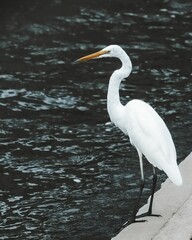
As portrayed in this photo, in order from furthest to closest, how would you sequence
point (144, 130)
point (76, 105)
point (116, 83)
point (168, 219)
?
point (76, 105) < point (116, 83) < point (144, 130) < point (168, 219)

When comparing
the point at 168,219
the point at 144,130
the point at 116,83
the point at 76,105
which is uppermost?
the point at 116,83

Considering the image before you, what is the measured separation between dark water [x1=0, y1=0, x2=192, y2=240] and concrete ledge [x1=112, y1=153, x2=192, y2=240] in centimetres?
49

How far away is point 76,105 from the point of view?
9695mm

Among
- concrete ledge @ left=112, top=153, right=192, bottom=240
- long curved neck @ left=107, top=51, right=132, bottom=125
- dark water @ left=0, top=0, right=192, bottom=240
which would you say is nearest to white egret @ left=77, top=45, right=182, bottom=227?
long curved neck @ left=107, top=51, right=132, bottom=125

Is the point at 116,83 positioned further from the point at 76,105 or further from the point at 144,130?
the point at 76,105

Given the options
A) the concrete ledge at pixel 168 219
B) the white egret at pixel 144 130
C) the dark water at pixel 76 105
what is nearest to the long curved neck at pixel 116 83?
the white egret at pixel 144 130

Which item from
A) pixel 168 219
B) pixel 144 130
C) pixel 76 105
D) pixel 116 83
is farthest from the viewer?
pixel 76 105

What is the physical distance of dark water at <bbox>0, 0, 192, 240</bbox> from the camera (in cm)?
712

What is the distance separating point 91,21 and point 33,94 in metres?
3.35

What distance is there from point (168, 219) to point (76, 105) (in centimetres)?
382

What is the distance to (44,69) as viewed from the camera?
428 inches

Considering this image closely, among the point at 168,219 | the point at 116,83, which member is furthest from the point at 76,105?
the point at 168,219

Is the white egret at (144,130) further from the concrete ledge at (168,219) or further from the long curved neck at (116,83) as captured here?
the concrete ledge at (168,219)

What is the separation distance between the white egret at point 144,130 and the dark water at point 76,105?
3.00ft
